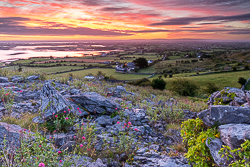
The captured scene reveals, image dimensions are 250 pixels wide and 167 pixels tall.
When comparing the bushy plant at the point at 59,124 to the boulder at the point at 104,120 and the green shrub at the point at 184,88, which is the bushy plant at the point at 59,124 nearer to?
the boulder at the point at 104,120

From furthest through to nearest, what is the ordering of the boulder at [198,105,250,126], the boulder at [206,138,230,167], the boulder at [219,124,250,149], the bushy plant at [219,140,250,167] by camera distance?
the boulder at [198,105,250,126]
the boulder at [206,138,230,167]
the boulder at [219,124,250,149]
the bushy plant at [219,140,250,167]

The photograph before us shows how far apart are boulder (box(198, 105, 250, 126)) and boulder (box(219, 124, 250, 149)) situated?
1.16ft

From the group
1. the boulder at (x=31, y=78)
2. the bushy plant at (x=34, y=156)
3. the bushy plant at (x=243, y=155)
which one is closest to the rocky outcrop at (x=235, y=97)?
the bushy plant at (x=243, y=155)

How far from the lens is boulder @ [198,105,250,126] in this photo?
4.35m

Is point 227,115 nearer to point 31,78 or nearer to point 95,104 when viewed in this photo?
point 95,104

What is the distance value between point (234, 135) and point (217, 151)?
66 centimetres

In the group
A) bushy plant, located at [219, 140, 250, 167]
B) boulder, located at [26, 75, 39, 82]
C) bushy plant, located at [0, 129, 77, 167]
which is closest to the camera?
bushy plant, located at [219, 140, 250, 167]

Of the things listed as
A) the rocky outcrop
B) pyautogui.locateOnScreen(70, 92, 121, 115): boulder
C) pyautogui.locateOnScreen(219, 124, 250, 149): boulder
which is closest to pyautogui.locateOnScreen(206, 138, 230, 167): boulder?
pyautogui.locateOnScreen(219, 124, 250, 149): boulder

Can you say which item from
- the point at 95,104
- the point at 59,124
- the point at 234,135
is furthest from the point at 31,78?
the point at 234,135

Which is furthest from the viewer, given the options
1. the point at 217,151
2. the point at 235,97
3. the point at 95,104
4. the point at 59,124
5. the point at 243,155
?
the point at 95,104

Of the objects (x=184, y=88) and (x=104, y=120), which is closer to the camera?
(x=104, y=120)

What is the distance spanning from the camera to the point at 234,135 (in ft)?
12.0

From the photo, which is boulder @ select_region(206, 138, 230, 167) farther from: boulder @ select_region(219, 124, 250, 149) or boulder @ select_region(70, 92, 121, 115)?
boulder @ select_region(70, 92, 121, 115)

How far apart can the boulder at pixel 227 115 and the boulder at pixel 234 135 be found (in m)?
0.35
